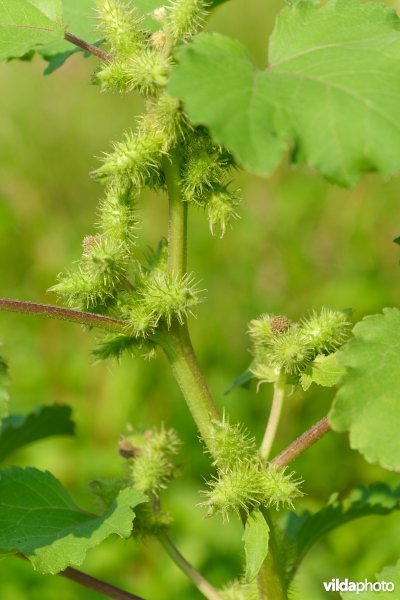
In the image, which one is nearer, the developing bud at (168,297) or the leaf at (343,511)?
the developing bud at (168,297)

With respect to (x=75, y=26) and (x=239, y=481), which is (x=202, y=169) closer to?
(x=239, y=481)

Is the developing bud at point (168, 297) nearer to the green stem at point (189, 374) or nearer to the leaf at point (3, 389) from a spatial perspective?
the green stem at point (189, 374)

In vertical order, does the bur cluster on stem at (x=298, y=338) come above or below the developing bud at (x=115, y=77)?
below

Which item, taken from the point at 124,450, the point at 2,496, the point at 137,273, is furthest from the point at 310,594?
the point at 137,273

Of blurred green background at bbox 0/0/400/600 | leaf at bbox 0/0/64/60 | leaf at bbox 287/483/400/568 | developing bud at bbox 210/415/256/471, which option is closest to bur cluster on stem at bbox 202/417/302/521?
developing bud at bbox 210/415/256/471

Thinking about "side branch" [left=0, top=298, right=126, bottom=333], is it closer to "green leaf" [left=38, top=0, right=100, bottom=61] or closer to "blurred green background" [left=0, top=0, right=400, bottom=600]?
"green leaf" [left=38, top=0, right=100, bottom=61]

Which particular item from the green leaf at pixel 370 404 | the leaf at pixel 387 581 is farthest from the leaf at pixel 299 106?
the leaf at pixel 387 581

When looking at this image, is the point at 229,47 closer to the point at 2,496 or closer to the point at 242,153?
the point at 242,153
